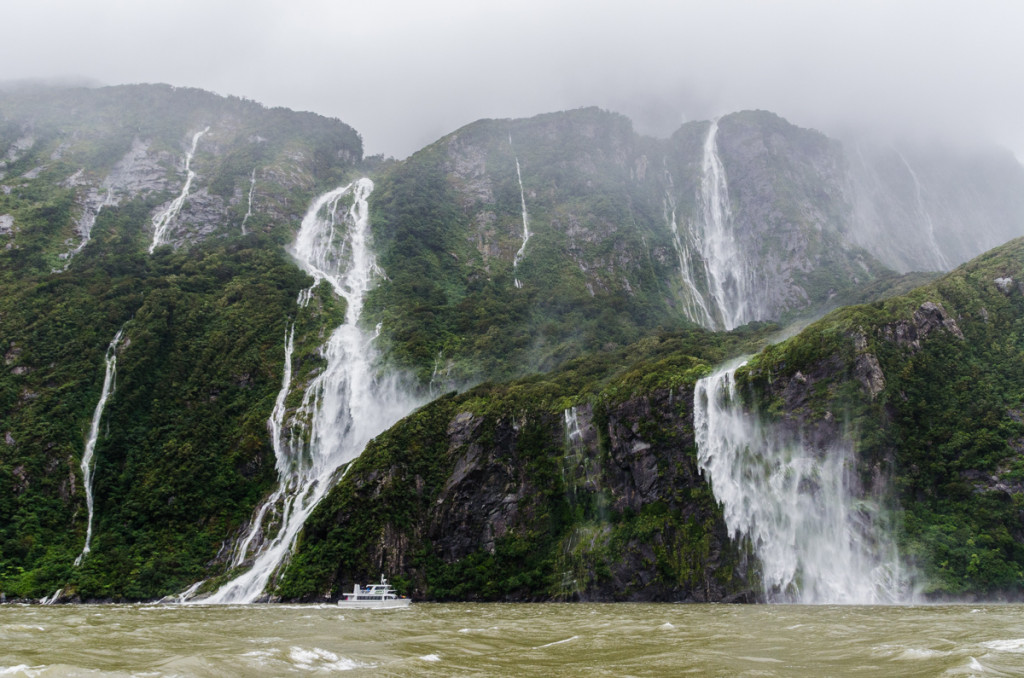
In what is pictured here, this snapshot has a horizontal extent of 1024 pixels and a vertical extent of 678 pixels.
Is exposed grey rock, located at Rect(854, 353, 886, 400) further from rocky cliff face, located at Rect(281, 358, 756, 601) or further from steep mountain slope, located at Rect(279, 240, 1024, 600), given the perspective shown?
rocky cliff face, located at Rect(281, 358, 756, 601)

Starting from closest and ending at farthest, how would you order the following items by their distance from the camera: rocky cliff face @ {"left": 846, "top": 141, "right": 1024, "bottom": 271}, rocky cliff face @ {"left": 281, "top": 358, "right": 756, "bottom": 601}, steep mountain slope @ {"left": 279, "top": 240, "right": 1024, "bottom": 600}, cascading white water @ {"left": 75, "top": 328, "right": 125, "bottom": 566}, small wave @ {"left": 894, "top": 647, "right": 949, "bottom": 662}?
small wave @ {"left": 894, "top": 647, "right": 949, "bottom": 662}, steep mountain slope @ {"left": 279, "top": 240, "right": 1024, "bottom": 600}, rocky cliff face @ {"left": 281, "top": 358, "right": 756, "bottom": 601}, cascading white water @ {"left": 75, "top": 328, "right": 125, "bottom": 566}, rocky cliff face @ {"left": 846, "top": 141, "right": 1024, "bottom": 271}

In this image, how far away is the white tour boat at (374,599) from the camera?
31.5 metres

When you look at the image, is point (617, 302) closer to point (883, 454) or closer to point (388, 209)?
point (388, 209)

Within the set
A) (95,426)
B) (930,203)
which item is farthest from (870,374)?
(930,203)

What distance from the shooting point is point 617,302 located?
268 feet

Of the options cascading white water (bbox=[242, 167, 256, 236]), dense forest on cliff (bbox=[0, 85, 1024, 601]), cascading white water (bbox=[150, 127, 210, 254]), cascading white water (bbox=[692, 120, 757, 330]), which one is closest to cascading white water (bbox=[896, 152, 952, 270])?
dense forest on cliff (bbox=[0, 85, 1024, 601])

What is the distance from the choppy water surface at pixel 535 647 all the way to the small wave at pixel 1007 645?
33mm

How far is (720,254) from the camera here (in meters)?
102

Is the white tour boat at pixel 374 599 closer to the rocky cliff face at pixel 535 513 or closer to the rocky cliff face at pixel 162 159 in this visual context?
the rocky cliff face at pixel 535 513

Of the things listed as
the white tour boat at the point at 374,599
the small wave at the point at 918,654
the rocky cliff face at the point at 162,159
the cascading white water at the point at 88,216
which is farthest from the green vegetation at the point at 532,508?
the rocky cliff face at the point at 162,159

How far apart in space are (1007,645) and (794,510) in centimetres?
2330

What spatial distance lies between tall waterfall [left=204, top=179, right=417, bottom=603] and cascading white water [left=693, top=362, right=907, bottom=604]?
27904 millimetres

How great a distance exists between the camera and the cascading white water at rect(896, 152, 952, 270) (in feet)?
375

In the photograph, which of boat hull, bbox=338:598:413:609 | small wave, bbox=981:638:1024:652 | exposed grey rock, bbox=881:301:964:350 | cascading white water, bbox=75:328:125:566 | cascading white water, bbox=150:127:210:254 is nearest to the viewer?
small wave, bbox=981:638:1024:652
